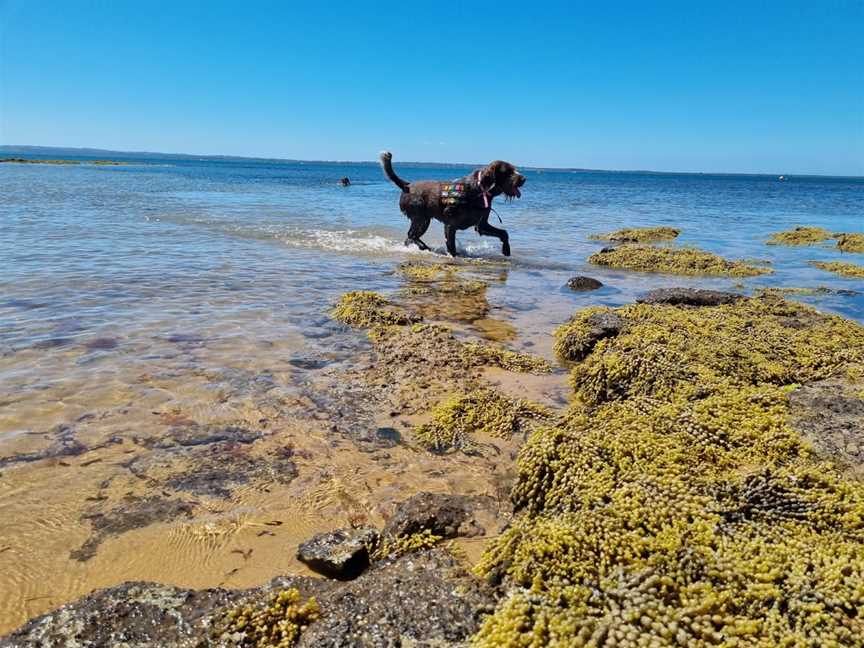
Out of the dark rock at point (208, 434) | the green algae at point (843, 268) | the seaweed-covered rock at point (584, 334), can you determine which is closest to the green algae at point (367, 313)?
the seaweed-covered rock at point (584, 334)

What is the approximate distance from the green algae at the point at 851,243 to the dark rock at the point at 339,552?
21.2 meters

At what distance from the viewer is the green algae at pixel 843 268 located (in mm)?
13509

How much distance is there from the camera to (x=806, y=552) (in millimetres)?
2660

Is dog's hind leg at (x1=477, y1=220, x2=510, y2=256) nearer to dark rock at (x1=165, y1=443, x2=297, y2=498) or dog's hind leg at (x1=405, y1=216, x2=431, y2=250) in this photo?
dog's hind leg at (x1=405, y1=216, x2=431, y2=250)

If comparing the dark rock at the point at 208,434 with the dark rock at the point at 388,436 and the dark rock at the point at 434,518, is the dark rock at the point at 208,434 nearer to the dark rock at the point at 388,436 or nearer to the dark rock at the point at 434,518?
the dark rock at the point at 388,436

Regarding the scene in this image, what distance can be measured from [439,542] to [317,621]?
101cm

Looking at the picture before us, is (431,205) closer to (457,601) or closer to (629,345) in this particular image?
(629,345)

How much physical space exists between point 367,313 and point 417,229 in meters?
7.76

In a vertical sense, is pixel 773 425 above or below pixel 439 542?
above

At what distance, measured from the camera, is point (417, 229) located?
1557cm

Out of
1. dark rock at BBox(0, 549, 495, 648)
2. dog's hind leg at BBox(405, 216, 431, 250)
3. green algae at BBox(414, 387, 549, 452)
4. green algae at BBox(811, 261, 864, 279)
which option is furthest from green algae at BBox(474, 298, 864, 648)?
green algae at BBox(811, 261, 864, 279)

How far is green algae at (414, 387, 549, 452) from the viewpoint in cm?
483

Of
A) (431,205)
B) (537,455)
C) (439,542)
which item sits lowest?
(439,542)

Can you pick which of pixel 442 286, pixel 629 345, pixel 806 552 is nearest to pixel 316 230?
pixel 442 286
